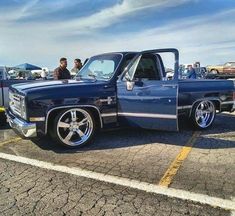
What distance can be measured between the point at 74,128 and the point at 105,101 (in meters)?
0.77

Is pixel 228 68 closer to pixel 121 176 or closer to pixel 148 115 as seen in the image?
pixel 148 115

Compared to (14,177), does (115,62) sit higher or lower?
higher

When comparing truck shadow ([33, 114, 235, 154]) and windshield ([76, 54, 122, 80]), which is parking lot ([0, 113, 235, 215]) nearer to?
truck shadow ([33, 114, 235, 154])

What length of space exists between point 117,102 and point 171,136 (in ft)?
4.95

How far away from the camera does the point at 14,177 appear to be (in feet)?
16.0

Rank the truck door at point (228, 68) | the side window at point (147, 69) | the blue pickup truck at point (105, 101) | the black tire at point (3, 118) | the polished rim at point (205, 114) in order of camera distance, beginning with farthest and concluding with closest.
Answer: the truck door at point (228, 68) < the black tire at point (3, 118) < the polished rim at point (205, 114) < the side window at point (147, 69) < the blue pickup truck at point (105, 101)

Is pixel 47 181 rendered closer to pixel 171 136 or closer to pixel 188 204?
pixel 188 204

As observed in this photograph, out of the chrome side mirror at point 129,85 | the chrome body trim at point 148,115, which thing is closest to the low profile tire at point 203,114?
the chrome body trim at point 148,115

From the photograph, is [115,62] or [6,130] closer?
[115,62]

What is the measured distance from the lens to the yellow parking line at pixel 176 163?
4.69 metres

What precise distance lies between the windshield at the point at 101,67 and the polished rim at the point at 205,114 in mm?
2274

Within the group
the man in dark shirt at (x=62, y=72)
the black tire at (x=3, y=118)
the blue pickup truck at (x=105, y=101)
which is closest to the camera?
the blue pickup truck at (x=105, y=101)

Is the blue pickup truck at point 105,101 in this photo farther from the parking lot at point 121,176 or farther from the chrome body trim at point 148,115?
the parking lot at point 121,176

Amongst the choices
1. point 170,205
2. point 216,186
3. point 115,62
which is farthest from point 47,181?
point 115,62
